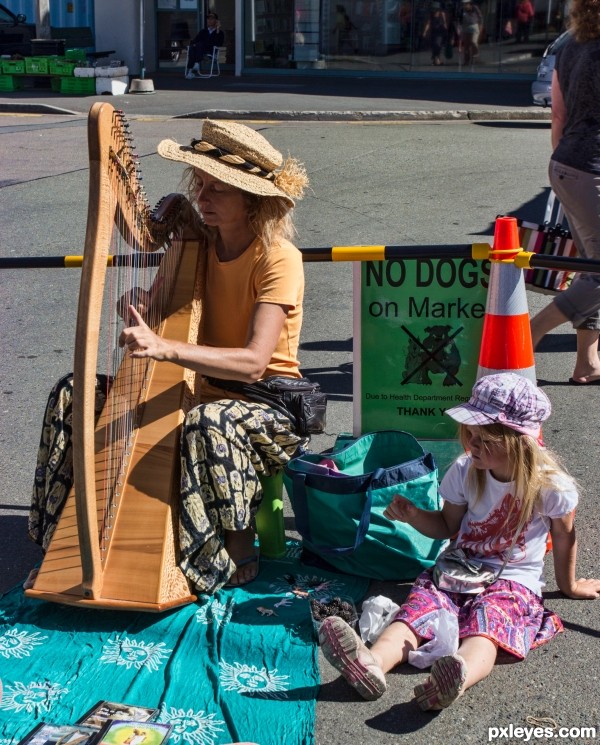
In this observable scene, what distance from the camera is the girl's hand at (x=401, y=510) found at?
3.38m

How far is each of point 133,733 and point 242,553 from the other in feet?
3.48

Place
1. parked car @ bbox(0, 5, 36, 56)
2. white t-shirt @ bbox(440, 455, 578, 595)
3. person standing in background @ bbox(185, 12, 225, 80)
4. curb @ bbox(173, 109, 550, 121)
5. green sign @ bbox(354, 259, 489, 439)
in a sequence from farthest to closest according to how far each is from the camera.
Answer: person standing in background @ bbox(185, 12, 225, 80) → parked car @ bbox(0, 5, 36, 56) → curb @ bbox(173, 109, 550, 121) → green sign @ bbox(354, 259, 489, 439) → white t-shirt @ bbox(440, 455, 578, 595)

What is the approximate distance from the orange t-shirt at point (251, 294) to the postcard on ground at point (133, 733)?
1404mm

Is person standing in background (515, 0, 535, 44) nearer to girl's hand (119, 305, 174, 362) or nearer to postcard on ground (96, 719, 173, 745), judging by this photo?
girl's hand (119, 305, 174, 362)

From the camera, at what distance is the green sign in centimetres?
421

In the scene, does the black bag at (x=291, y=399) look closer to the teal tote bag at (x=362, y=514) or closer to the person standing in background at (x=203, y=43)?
the teal tote bag at (x=362, y=514)

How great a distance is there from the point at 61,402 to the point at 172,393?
39cm

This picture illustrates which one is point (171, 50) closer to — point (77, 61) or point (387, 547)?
point (77, 61)

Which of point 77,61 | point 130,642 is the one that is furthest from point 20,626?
point 77,61

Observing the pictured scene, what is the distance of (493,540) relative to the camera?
11.0ft

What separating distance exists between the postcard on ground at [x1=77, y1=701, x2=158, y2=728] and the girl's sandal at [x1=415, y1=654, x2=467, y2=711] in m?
0.76

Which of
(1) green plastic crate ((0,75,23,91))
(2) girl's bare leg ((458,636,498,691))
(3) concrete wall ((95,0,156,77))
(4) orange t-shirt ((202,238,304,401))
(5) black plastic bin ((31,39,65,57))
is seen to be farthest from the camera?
(3) concrete wall ((95,0,156,77))

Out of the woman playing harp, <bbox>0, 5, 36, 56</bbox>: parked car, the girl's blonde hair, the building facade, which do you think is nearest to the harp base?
the woman playing harp

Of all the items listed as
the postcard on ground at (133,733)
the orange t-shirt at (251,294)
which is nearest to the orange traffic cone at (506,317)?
the orange t-shirt at (251,294)
